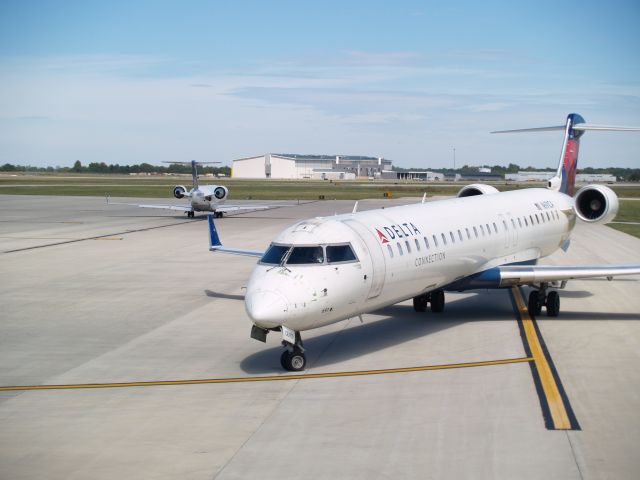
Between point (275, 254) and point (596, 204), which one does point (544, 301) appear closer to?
point (596, 204)

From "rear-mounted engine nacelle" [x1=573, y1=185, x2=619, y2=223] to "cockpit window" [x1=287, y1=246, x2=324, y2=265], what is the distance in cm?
1292

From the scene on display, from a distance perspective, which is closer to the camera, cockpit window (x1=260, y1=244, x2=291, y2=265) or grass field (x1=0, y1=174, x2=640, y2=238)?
cockpit window (x1=260, y1=244, x2=291, y2=265)

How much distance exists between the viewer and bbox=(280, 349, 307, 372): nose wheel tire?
553 inches

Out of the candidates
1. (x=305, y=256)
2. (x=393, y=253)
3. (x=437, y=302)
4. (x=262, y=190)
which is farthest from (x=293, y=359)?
(x=262, y=190)

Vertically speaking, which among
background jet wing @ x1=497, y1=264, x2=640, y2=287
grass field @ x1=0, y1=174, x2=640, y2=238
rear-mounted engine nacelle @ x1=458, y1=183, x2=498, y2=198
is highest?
rear-mounted engine nacelle @ x1=458, y1=183, x2=498, y2=198

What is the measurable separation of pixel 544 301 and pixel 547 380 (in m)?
6.19

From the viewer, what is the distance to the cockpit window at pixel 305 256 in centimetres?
1412

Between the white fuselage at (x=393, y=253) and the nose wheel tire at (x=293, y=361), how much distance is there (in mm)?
542

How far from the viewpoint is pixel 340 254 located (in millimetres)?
14453

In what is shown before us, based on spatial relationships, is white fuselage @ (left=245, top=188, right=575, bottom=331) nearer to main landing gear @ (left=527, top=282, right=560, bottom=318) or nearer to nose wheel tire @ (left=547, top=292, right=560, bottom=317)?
main landing gear @ (left=527, top=282, right=560, bottom=318)

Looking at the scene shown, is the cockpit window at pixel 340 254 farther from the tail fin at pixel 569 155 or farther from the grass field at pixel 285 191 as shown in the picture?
the grass field at pixel 285 191

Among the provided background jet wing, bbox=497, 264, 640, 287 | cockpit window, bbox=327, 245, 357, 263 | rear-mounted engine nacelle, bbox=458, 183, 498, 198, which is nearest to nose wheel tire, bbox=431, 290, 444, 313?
background jet wing, bbox=497, 264, 640, 287

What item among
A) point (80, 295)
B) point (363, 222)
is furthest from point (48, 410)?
point (80, 295)

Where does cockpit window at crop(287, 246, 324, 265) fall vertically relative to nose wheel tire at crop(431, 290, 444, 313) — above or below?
above
